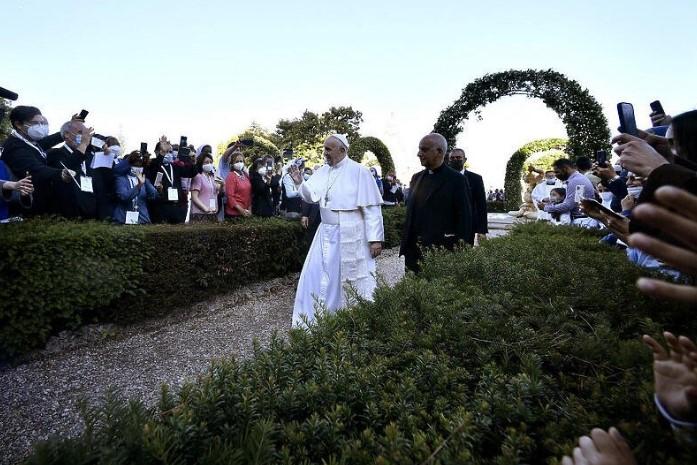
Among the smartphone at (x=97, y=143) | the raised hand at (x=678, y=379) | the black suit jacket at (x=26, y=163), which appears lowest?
the raised hand at (x=678, y=379)

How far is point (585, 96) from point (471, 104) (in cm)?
328

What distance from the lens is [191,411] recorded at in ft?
4.09

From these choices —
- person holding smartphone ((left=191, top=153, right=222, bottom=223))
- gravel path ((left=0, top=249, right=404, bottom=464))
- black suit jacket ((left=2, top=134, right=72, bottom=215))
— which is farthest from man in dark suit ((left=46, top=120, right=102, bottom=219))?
person holding smartphone ((left=191, top=153, right=222, bottom=223))

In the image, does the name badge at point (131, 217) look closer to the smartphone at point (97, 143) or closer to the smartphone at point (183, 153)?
the smartphone at point (97, 143)

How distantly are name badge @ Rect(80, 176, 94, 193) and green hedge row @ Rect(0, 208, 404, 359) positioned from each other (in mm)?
1118

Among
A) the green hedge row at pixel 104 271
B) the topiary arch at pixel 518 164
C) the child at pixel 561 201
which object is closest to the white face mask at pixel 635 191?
the child at pixel 561 201

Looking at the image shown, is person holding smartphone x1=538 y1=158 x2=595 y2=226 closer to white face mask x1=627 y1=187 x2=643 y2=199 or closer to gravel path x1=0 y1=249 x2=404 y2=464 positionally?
white face mask x1=627 y1=187 x2=643 y2=199

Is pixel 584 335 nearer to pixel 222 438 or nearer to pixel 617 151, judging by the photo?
pixel 617 151

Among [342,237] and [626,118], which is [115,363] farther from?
[626,118]

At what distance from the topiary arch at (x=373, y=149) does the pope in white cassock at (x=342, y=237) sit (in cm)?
1792

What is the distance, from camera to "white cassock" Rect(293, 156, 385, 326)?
235 inches

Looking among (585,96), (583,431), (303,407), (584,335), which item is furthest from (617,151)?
(585,96)

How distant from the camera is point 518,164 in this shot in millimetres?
29234

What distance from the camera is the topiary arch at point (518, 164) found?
28.0 m
